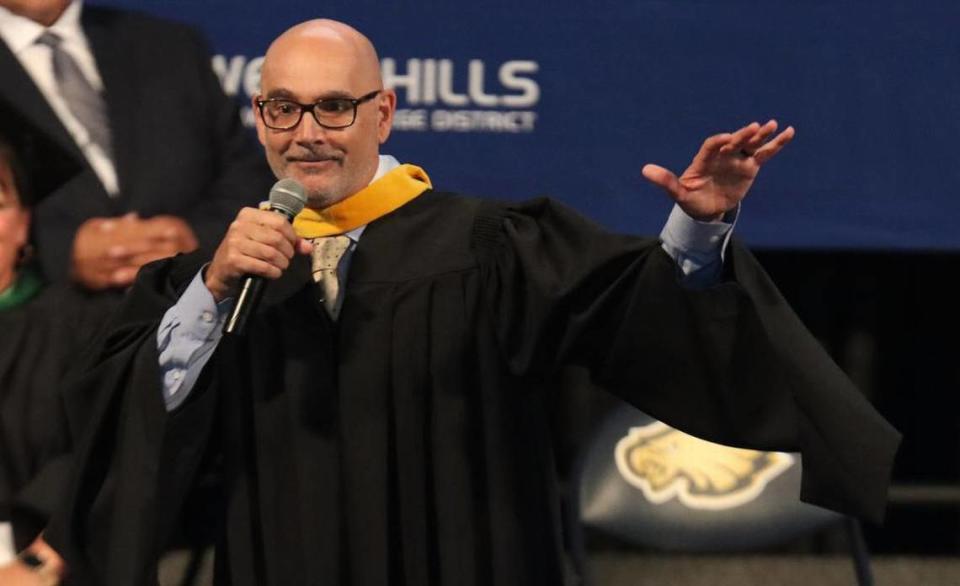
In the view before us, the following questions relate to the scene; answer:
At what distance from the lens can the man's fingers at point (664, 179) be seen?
9.15ft

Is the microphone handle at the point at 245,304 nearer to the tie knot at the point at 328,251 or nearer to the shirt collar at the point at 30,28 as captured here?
the tie knot at the point at 328,251

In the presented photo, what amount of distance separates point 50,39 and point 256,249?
1949mm

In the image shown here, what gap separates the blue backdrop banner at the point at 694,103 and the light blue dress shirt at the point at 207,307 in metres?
1.56

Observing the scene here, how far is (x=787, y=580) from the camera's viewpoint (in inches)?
210

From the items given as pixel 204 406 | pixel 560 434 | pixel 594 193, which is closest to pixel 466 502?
pixel 204 406

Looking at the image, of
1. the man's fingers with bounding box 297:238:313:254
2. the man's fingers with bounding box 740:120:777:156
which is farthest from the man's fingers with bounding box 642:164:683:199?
the man's fingers with bounding box 297:238:313:254

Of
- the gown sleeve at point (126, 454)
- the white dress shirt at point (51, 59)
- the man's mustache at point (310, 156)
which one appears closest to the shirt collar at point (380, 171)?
the man's mustache at point (310, 156)

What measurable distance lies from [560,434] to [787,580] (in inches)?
29.8

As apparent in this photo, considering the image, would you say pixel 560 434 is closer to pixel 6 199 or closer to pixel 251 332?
pixel 6 199

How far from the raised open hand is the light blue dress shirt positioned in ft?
0.16

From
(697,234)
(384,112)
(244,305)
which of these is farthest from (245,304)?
(697,234)

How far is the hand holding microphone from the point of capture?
8.91 ft

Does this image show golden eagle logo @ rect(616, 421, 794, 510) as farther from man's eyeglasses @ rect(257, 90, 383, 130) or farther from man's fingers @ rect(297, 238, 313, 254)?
man's fingers @ rect(297, 238, 313, 254)

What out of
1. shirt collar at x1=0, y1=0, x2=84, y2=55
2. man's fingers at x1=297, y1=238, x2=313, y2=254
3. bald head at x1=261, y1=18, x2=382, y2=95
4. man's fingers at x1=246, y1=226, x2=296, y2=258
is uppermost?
bald head at x1=261, y1=18, x2=382, y2=95
